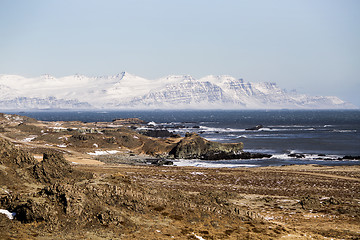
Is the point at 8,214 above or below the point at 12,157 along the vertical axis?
below

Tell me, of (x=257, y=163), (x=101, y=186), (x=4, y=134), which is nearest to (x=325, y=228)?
(x=101, y=186)

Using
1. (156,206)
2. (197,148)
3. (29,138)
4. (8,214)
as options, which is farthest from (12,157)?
(29,138)

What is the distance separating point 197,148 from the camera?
7894cm

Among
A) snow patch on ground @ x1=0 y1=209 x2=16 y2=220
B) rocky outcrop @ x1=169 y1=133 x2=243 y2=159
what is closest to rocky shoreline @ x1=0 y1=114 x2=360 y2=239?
snow patch on ground @ x1=0 y1=209 x2=16 y2=220

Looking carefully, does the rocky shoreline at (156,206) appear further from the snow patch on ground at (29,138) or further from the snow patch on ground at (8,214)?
the snow patch on ground at (29,138)

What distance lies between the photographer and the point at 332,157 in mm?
74812

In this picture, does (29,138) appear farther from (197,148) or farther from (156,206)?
(156,206)

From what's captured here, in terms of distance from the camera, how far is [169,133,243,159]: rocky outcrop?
76.7m

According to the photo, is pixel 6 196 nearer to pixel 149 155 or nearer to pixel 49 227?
pixel 49 227

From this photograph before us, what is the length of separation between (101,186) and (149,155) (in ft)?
175

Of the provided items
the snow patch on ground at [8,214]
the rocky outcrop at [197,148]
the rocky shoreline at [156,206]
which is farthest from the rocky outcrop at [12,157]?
the rocky outcrop at [197,148]

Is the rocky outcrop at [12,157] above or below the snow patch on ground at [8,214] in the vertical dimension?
above

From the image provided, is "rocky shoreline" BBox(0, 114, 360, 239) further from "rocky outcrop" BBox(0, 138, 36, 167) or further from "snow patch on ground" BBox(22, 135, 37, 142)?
"snow patch on ground" BBox(22, 135, 37, 142)

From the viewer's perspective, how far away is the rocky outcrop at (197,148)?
252ft
